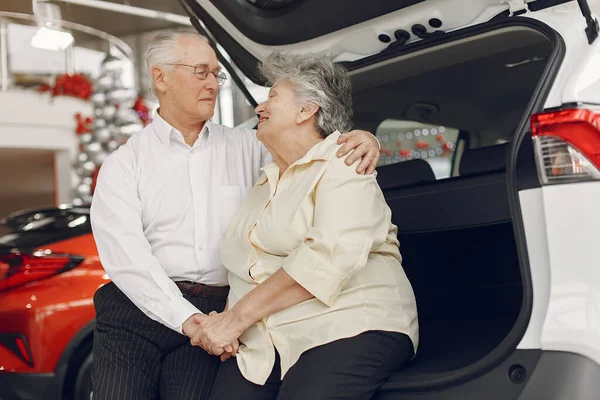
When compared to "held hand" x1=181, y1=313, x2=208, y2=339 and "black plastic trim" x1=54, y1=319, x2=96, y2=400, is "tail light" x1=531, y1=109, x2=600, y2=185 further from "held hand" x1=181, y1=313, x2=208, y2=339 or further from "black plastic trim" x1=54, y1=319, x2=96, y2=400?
"black plastic trim" x1=54, y1=319, x2=96, y2=400

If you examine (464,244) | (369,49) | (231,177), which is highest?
(369,49)

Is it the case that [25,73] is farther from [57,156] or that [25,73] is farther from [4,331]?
[4,331]

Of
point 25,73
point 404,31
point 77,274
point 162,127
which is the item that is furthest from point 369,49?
point 25,73

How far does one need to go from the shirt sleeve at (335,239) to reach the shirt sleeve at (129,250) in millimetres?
393

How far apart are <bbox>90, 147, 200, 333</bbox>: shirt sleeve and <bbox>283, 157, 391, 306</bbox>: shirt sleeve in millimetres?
393

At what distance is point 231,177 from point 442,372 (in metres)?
0.90

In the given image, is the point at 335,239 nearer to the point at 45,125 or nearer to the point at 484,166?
the point at 484,166

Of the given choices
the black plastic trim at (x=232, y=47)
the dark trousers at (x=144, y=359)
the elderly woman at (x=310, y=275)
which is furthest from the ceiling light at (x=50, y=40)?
the elderly woman at (x=310, y=275)

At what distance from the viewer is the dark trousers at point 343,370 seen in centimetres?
→ 174

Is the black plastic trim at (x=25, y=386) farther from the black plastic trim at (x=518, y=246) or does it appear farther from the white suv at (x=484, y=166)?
the black plastic trim at (x=518, y=246)

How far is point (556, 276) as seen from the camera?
4.95 feet

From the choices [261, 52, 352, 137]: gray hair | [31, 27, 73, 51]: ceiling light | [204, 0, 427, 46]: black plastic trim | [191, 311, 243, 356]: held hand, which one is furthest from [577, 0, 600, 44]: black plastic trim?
[31, 27, 73, 51]: ceiling light

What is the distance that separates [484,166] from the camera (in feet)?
8.98

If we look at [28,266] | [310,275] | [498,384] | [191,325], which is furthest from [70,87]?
[498,384]
